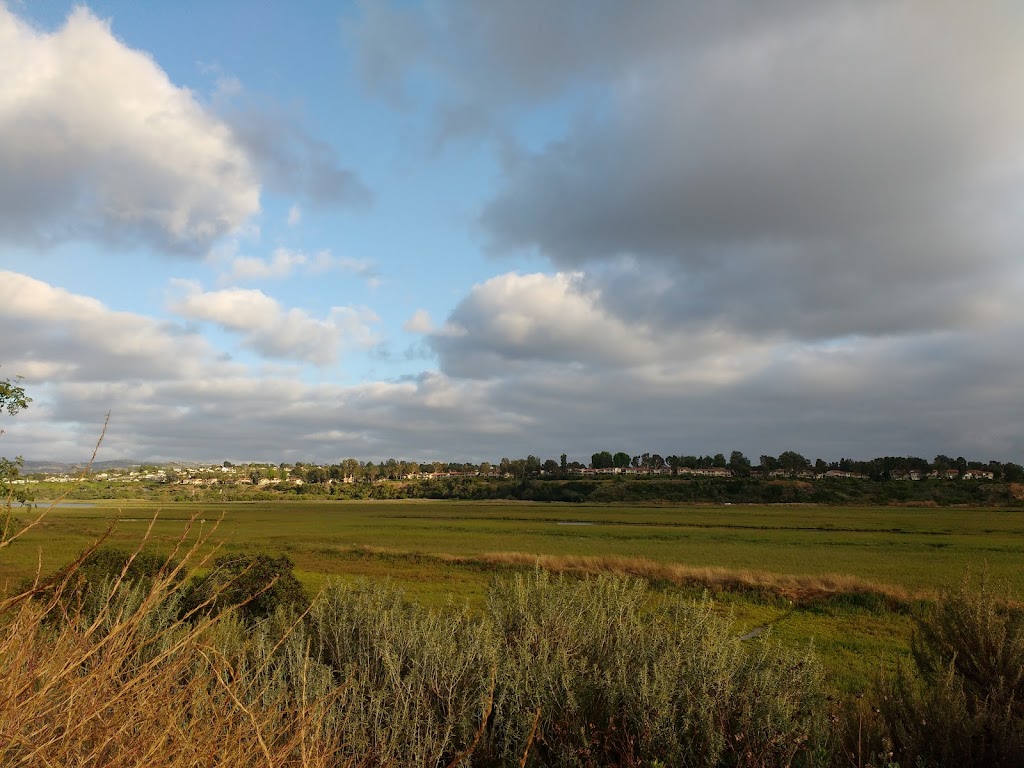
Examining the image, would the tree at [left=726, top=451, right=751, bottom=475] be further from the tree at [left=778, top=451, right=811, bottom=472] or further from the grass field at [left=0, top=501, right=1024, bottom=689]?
the grass field at [left=0, top=501, right=1024, bottom=689]

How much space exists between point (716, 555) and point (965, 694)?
125 ft

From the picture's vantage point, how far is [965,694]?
278 inches

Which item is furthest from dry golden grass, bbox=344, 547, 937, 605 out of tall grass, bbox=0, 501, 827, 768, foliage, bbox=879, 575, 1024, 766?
foliage, bbox=879, 575, 1024, 766

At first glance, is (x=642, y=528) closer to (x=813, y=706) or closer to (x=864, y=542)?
(x=864, y=542)

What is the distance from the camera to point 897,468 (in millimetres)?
170250

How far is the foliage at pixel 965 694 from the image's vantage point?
5.85 meters

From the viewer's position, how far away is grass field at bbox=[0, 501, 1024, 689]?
2255 centimetres

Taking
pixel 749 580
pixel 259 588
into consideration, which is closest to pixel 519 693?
pixel 259 588

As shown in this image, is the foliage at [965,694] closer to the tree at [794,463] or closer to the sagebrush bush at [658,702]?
the sagebrush bush at [658,702]

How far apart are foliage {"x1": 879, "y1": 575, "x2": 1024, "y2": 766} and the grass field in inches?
26.0

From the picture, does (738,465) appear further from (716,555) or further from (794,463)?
(716,555)

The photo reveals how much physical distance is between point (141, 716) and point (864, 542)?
2188 inches

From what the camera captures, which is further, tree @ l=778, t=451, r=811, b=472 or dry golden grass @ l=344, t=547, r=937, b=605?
tree @ l=778, t=451, r=811, b=472

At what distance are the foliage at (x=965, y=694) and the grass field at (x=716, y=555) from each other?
2.17ft
